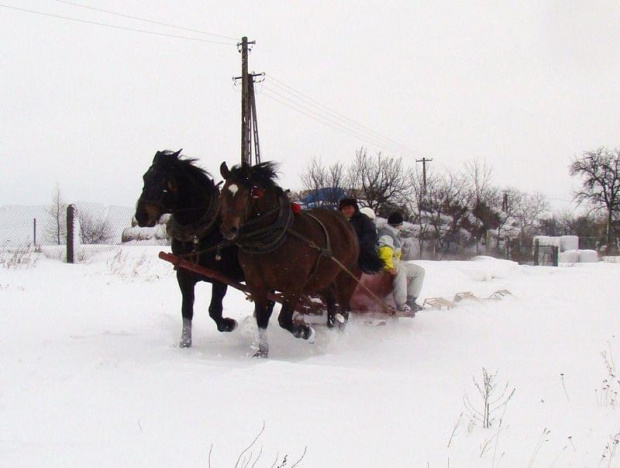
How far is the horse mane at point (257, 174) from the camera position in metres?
4.99

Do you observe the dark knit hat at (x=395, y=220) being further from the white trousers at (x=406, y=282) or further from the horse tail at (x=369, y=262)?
the horse tail at (x=369, y=262)

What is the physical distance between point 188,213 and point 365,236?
2427 millimetres

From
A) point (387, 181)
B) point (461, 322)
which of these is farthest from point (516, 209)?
point (461, 322)

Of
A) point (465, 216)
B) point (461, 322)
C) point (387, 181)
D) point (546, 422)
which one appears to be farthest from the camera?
point (465, 216)

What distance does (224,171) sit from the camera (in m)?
5.05

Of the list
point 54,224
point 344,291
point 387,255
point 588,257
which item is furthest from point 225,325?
point 588,257

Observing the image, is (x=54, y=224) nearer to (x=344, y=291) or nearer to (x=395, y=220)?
(x=395, y=220)

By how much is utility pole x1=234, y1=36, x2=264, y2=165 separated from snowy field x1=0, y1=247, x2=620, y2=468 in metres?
11.2

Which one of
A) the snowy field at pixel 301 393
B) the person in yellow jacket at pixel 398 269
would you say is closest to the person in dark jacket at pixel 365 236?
the person in yellow jacket at pixel 398 269

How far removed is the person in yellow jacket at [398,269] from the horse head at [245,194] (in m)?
2.16

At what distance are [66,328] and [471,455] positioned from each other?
4726 mm

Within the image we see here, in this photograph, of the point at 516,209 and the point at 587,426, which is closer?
the point at 587,426

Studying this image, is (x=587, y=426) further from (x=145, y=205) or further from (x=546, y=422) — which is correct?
(x=145, y=205)

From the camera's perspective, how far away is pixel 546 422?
3457 mm
